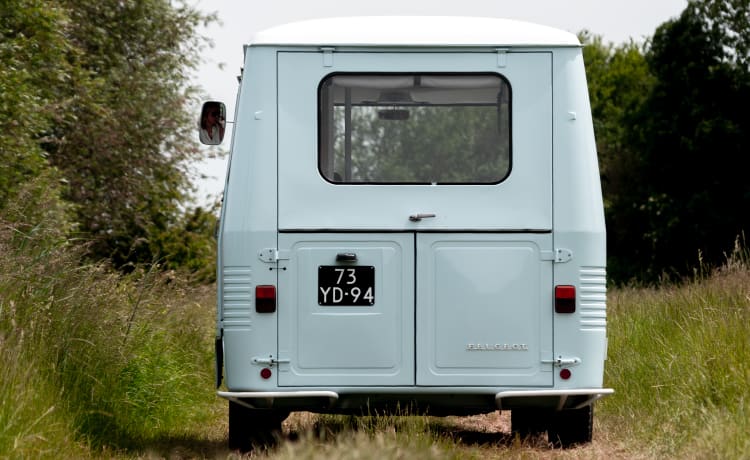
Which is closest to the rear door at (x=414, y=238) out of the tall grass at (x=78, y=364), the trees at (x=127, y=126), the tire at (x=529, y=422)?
the tire at (x=529, y=422)

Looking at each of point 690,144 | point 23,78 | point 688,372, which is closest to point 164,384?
point 688,372

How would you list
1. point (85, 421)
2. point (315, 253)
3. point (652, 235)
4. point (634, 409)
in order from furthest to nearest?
point (652, 235)
point (634, 409)
point (85, 421)
point (315, 253)

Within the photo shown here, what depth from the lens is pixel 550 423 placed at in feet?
28.0

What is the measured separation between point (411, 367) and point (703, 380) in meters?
2.18

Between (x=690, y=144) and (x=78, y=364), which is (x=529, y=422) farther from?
(x=690, y=144)

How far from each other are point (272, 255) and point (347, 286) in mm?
488

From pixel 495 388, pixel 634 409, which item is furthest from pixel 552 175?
pixel 634 409

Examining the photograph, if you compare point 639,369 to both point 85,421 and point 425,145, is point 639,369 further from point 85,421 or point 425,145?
point 85,421

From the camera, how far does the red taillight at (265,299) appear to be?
7547 mm

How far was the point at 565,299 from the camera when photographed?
7590mm

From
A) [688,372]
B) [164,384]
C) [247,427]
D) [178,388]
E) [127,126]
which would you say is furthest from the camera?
[127,126]

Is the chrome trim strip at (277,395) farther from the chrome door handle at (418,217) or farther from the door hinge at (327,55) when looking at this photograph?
the door hinge at (327,55)

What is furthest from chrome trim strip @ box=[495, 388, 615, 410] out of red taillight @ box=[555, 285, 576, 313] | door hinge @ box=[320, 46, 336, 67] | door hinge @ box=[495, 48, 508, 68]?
door hinge @ box=[320, 46, 336, 67]

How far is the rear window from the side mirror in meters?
0.78
